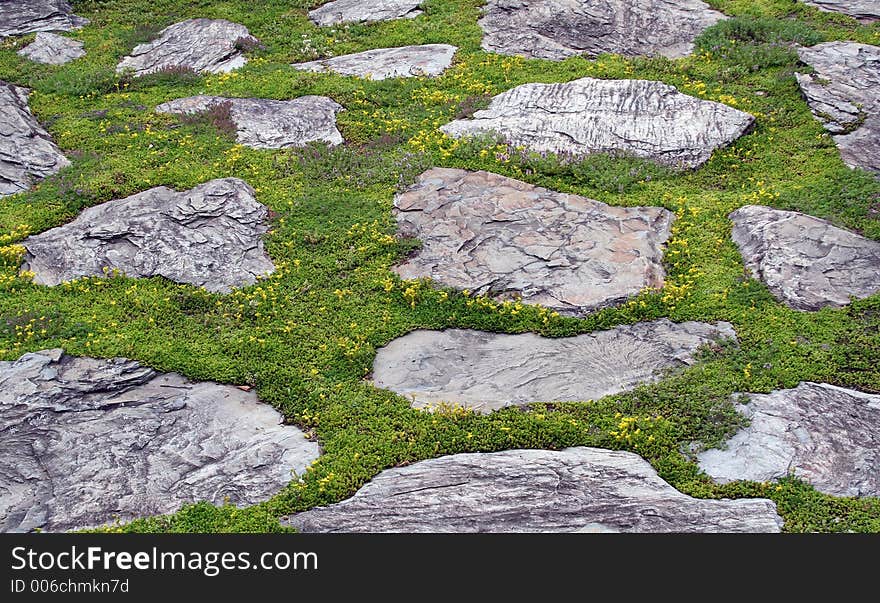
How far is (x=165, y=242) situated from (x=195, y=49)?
1174 centimetres

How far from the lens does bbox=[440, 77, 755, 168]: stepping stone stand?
21.7m

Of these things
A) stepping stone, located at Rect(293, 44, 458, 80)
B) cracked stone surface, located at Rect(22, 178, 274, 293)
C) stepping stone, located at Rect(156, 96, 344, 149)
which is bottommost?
cracked stone surface, located at Rect(22, 178, 274, 293)

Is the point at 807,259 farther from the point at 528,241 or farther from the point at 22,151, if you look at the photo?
the point at 22,151

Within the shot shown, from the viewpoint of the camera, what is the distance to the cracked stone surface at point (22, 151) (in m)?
20.7

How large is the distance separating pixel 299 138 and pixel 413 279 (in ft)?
23.9

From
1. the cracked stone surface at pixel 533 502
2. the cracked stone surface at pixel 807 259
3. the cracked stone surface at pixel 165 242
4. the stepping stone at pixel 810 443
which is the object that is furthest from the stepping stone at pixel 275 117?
the stepping stone at pixel 810 443

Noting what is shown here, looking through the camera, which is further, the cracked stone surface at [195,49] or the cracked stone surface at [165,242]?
the cracked stone surface at [195,49]

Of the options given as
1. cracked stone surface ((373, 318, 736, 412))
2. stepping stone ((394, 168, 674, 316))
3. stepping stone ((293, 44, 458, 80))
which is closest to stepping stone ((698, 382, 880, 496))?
cracked stone surface ((373, 318, 736, 412))

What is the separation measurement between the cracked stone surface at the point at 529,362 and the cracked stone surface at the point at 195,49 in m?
14.9

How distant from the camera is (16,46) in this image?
92.6 feet

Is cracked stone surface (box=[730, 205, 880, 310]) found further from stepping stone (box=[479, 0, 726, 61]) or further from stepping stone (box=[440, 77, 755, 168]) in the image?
stepping stone (box=[479, 0, 726, 61])

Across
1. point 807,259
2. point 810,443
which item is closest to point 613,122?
point 807,259

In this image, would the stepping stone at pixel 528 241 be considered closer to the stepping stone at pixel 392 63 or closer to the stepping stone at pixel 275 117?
Answer: the stepping stone at pixel 275 117

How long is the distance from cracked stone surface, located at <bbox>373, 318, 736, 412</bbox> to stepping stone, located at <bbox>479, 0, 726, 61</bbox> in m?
13.1
